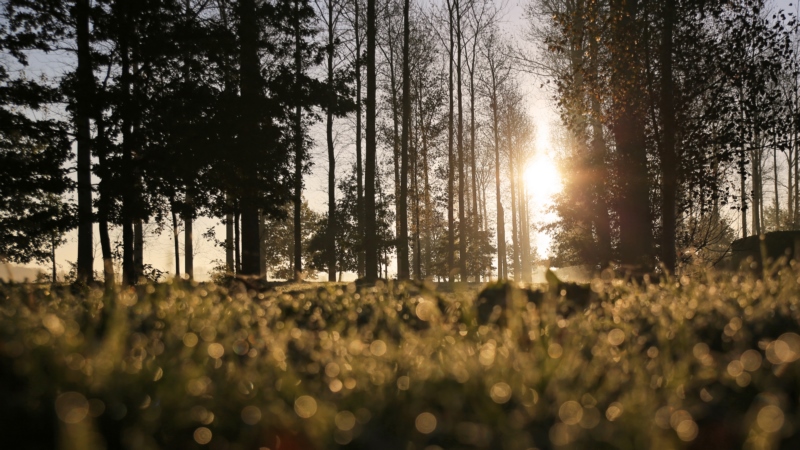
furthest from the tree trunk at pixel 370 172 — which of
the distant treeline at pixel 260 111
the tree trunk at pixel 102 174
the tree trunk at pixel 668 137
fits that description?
the tree trunk at pixel 668 137

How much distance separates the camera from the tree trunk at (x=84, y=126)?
12906 mm

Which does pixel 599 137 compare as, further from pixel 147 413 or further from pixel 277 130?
pixel 147 413

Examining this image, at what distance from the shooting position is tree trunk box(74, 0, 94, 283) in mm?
12906

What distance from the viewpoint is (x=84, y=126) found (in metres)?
14.1

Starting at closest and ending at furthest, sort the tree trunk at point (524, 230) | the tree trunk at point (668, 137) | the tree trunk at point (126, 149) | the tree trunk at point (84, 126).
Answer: the tree trunk at point (668, 137)
the tree trunk at point (84, 126)
the tree trunk at point (126, 149)
the tree trunk at point (524, 230)

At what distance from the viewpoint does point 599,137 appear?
2059 centimetres

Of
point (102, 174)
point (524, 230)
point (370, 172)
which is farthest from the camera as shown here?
point (524, 230)

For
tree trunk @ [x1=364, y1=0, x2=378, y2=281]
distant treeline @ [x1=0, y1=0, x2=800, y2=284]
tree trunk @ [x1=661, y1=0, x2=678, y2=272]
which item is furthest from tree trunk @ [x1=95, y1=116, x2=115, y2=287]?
tree trunk @ [x1=661, y1=0, x2=678, y2=272]

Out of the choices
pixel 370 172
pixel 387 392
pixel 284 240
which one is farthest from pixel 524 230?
pixel 387 392

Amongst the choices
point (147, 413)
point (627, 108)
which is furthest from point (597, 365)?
point (627, 108)

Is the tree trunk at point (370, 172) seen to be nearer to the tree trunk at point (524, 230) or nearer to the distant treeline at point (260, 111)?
the distant treeline at point (260, 111)

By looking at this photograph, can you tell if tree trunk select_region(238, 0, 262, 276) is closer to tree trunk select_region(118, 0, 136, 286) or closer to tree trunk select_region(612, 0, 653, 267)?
tree trunk select_region(118, 0, 136, 286)

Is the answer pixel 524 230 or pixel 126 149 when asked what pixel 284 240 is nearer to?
pixel 524 230

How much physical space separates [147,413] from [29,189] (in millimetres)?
13517
